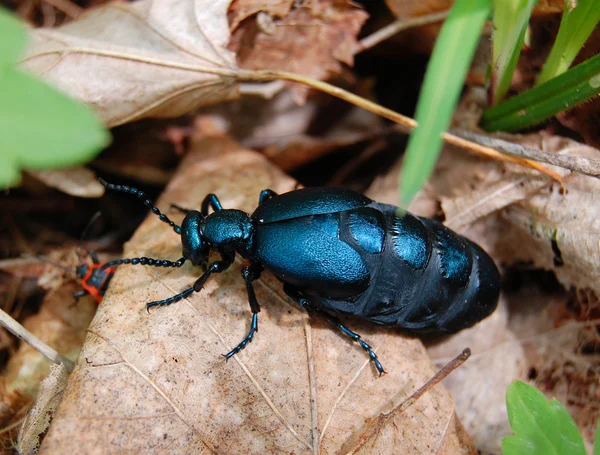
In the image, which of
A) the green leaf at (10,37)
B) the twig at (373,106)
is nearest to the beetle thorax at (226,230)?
the twig at (373,106)

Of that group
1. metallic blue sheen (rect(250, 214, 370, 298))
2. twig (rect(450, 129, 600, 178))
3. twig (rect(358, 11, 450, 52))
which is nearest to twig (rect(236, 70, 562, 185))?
twig (rect(450, 129, 600, 178))

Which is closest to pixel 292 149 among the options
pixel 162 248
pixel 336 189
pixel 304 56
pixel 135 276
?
pixel 304 56

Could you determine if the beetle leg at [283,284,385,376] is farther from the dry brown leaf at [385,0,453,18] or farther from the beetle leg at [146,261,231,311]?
the dry brown leaf at [385,0,453,18]

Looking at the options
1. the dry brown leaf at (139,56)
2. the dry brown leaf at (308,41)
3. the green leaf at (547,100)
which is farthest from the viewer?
the dry brown leaf at (308,41)

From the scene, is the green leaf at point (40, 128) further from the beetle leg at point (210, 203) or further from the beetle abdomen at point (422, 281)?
the beetle leg at point (210, 203)

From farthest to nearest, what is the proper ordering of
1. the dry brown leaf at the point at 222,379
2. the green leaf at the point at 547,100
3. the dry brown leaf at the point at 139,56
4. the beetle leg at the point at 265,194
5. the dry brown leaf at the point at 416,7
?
the dry brown leaf at the point at 416,7 → the beetle leg at the point at 265,194 → the dry brown leaf at the point at 139,56 → the green leaf at the point at 547,100 → the dry brown leaf at the point at 222,379

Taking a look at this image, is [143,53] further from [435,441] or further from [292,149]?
[435,441]
